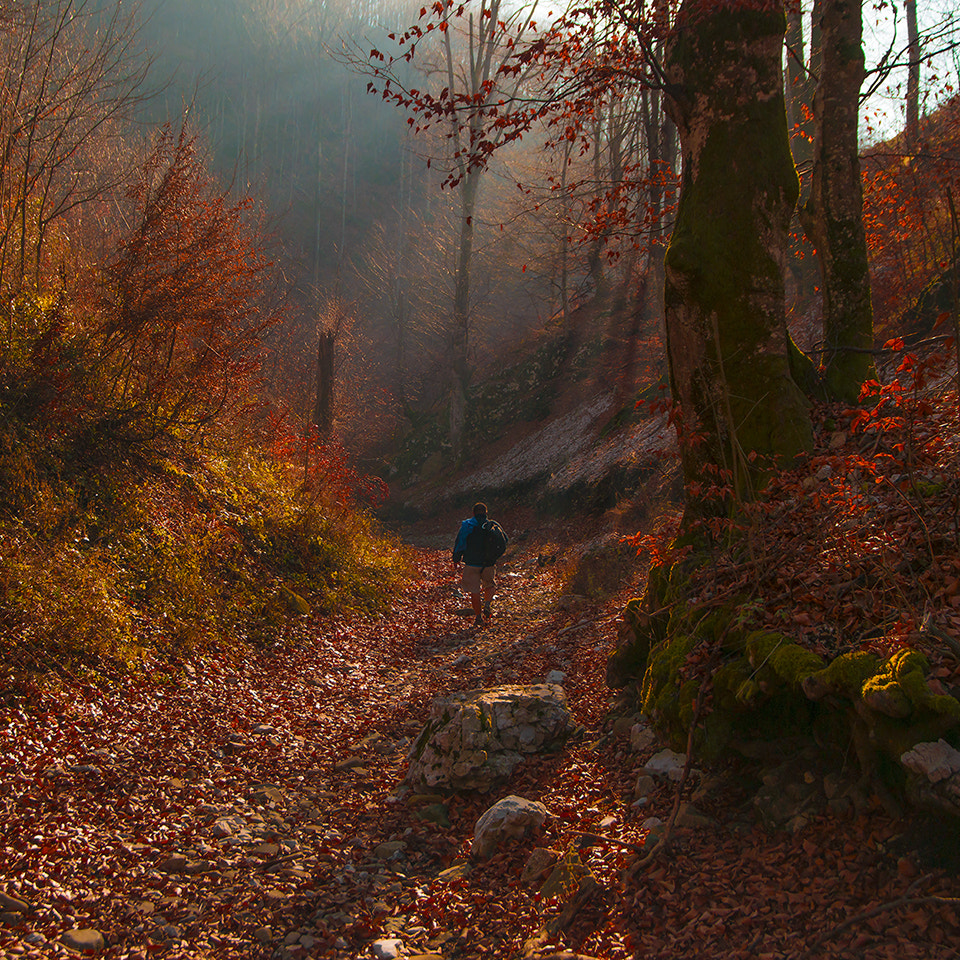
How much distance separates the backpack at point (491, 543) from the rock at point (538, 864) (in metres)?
6.94

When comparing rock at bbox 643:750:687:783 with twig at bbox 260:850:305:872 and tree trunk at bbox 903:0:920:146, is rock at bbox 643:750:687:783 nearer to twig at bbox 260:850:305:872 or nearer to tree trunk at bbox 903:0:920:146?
twig at bbox 260:850:305:872

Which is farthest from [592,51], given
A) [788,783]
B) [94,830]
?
[94,830]

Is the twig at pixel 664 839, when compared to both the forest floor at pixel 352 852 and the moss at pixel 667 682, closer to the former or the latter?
the forest floor at pixel 352 852

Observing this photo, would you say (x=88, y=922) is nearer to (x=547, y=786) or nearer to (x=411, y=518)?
(x=547, y=786)

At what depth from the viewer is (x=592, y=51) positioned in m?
6.47

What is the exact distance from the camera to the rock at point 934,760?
277cm

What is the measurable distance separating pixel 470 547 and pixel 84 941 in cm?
780

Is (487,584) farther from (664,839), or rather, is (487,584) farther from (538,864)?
(664,839)

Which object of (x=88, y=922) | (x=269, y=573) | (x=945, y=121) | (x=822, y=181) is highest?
(x=945, y=121)

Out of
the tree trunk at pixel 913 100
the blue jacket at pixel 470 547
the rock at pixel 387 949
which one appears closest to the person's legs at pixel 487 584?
the blue jacket at pixel 470 547

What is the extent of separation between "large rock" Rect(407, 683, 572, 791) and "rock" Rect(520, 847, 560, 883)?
3.71ft

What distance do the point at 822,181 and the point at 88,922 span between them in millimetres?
7901

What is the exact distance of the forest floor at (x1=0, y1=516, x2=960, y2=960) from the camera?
119 inches

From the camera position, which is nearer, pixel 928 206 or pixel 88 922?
pixel 88 922
